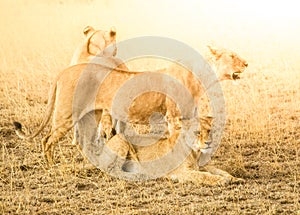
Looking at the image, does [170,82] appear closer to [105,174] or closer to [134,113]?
[134,113]

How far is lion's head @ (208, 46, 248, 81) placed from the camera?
6.77 metres

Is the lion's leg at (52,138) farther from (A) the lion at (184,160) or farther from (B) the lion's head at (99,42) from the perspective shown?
(B) the lion's head at (99,42)

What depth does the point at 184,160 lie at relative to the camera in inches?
249

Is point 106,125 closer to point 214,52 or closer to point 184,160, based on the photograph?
point 184,160

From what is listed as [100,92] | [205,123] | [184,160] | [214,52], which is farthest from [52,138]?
[214,52]

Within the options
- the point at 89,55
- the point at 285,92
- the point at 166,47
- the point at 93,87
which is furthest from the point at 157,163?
the point at 166,47

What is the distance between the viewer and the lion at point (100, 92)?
6711mm

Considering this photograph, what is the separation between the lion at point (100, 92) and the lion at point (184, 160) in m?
0.36

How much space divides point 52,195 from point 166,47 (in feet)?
29.6

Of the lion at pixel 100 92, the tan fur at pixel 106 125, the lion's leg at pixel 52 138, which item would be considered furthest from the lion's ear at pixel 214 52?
the lion's leg at pixel 52 138

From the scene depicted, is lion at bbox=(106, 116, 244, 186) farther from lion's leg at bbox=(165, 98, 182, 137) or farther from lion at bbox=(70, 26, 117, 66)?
lion at bbox=(70, 26, 117, 66)

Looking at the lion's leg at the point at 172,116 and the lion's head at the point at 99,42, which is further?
the lion's head at the point at 99,42

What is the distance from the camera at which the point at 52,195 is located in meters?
6.04

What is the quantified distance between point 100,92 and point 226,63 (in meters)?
1.15
